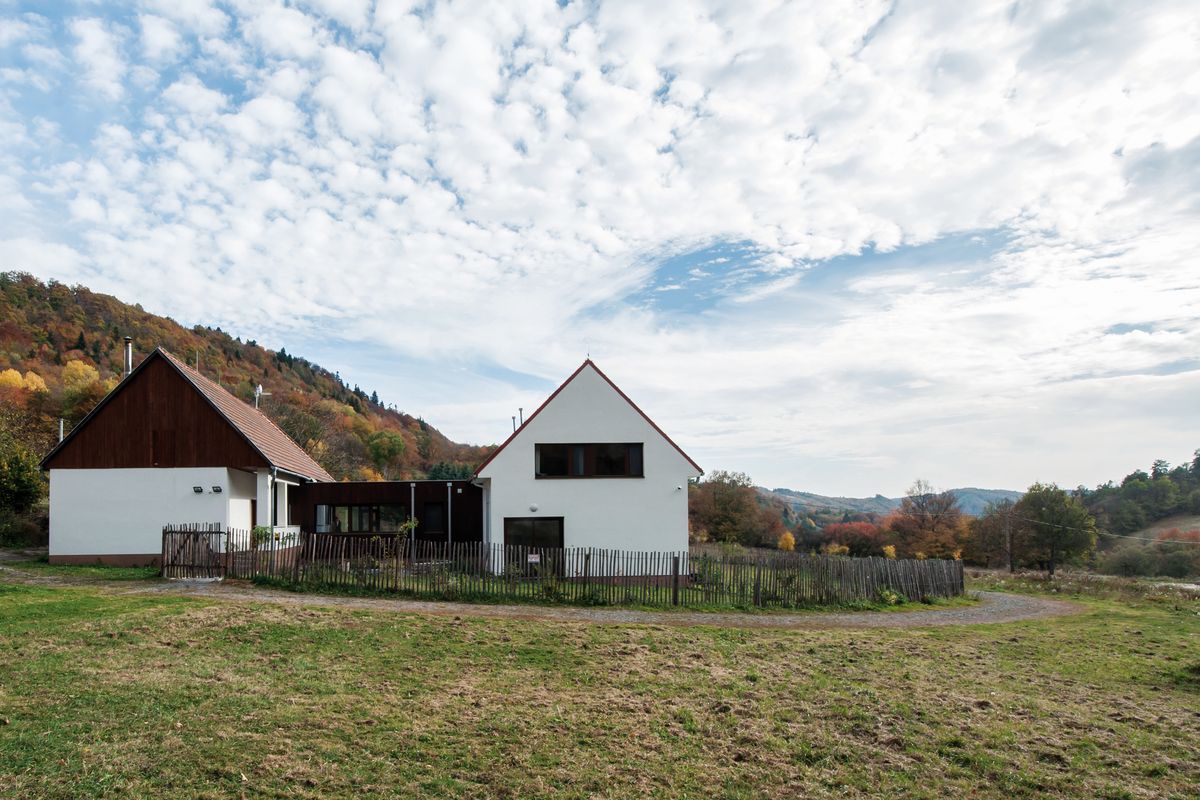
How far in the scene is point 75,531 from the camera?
22.2 m

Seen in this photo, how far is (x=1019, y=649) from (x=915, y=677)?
4788 millimetres

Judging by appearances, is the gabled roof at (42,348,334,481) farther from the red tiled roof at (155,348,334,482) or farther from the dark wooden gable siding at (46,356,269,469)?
the dark wooden gable siding at (46,356,269,469)

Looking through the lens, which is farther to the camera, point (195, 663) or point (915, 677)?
point (915, 677)

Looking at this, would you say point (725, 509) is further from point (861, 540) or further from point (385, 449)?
point (385, 449)

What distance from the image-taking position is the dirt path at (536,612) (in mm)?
15352

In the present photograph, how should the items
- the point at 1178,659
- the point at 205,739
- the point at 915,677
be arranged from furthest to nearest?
the point at 1178,659, the point at 915,677, the point at 205,739

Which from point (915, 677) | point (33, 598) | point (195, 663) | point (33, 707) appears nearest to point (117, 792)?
point (33, 707)

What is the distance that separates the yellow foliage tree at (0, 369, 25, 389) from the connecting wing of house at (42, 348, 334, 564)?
1581 inches

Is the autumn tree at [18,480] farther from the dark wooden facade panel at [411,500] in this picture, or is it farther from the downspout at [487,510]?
the downspout at [487,510]

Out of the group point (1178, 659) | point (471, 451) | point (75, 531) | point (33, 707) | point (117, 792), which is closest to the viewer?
point (117, 792)

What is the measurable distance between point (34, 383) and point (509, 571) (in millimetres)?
55038

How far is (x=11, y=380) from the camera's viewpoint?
55.3 meters

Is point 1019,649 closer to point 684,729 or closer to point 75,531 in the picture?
point 684,729

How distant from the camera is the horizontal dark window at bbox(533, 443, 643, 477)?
24453mm
